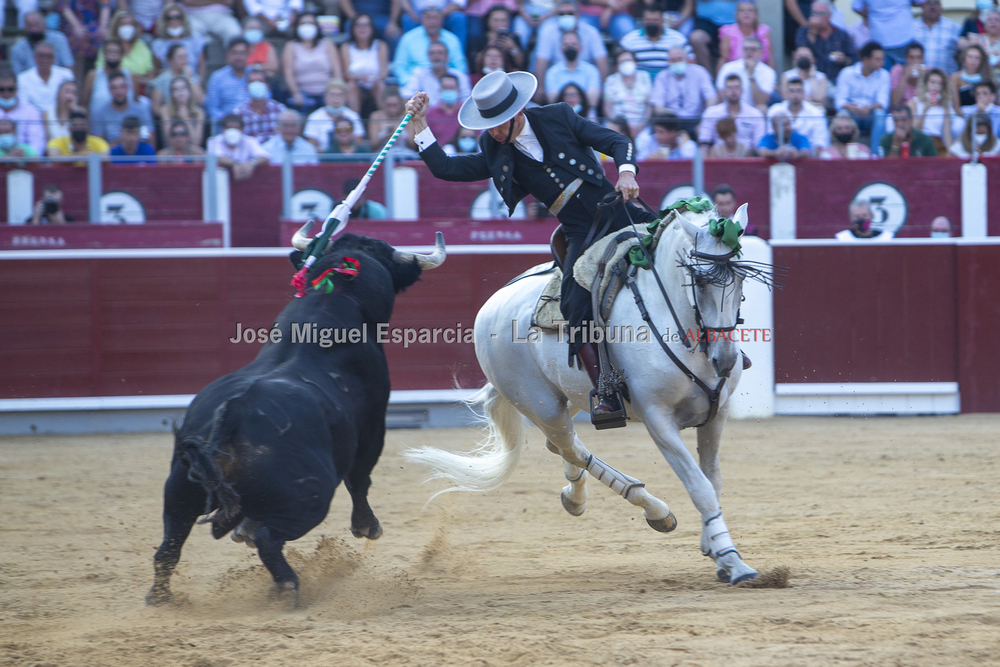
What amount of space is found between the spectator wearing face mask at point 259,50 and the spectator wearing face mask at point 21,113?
2142 mm

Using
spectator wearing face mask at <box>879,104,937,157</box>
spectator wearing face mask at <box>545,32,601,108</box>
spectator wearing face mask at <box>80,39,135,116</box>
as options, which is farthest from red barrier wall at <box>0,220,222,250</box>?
spectator wearing face mask at <box>879,104,937,157</box>

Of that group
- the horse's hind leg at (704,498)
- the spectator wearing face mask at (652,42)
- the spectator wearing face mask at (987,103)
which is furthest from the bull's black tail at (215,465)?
the spectator wearing face mask at (987,103)

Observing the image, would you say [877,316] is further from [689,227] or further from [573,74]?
[689,227]

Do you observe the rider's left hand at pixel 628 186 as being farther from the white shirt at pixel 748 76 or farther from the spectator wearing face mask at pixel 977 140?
the spectator wearing face mask at pixel 977 140

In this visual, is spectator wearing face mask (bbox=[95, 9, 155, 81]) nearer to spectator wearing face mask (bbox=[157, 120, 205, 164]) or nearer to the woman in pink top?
spectator wearing face mask (bbox=[157, 120, 205, 164])

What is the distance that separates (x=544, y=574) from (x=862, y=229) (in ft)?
21.3

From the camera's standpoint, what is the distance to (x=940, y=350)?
367 inches

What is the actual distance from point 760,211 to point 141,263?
5.96 metres

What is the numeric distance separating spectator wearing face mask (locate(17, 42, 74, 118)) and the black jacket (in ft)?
22.4

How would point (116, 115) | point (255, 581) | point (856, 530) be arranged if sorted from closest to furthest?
1. point (255, 581)
2. point (856, 530)
3. point (116, 115)

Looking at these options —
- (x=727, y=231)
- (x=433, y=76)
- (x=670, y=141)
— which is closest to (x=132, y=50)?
(x=433, y=76)

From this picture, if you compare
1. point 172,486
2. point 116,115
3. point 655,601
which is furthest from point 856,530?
point 116,115

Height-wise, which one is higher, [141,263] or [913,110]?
[913,110]

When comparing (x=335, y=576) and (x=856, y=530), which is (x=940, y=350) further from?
(x=335, y=576)
